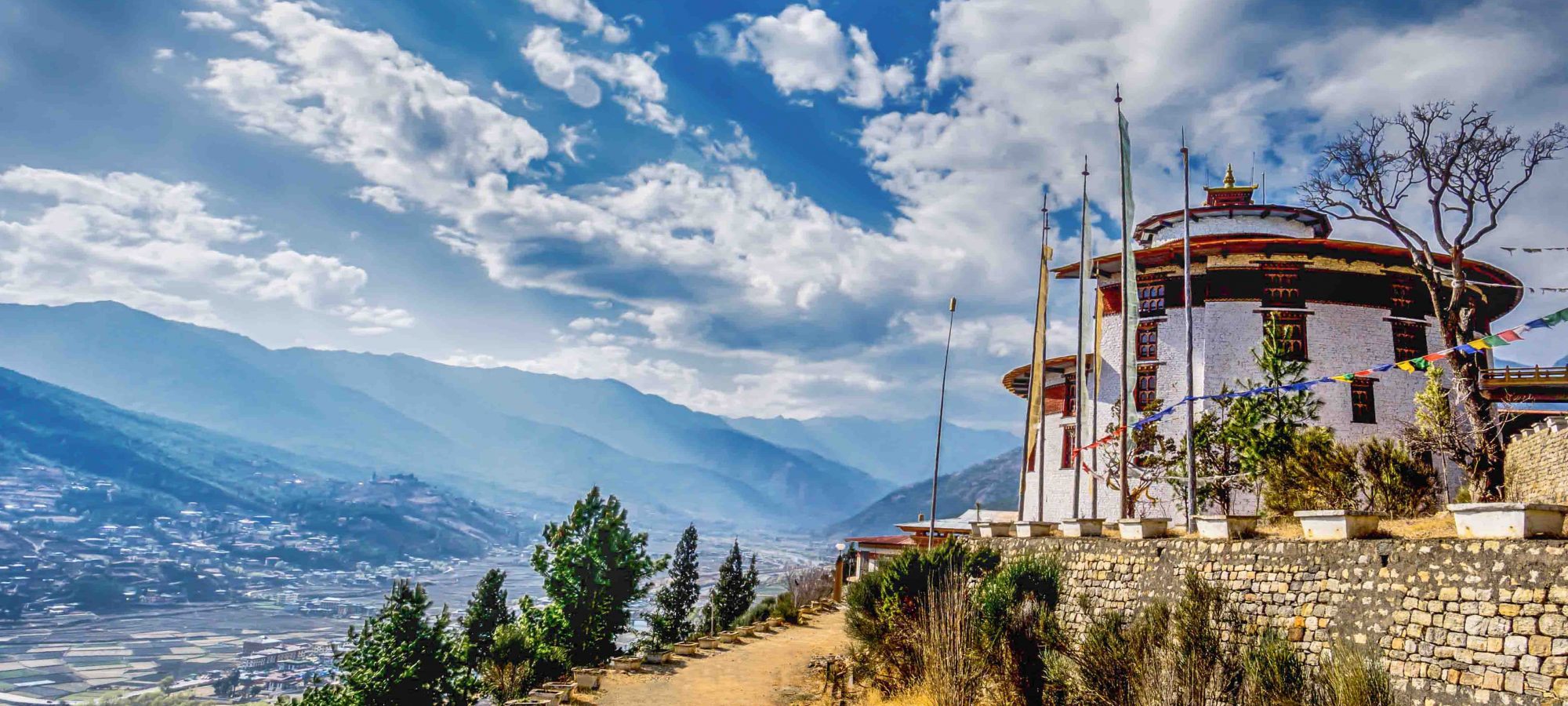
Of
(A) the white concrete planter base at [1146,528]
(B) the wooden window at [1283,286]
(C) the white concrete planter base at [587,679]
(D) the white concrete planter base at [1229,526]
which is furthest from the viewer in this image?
(B) the wooden window at [1283,286]

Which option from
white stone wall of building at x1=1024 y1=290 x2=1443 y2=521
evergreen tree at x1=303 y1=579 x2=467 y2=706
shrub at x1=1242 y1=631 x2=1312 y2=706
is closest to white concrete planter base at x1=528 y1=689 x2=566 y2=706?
evergreen tree at x1=303 y1=579 x2=467 y2=706

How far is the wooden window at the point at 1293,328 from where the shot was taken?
2688cm

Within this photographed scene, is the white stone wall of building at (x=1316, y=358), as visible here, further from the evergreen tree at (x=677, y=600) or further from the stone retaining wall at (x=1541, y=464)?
the evergreen tree at (x=677, y=600)

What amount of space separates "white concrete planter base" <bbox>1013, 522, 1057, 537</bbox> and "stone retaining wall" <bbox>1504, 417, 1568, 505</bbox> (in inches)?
352

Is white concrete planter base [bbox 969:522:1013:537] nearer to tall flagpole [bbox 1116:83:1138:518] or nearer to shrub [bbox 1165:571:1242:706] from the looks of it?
tall flagpole [bbox 1116:83:1138:518]

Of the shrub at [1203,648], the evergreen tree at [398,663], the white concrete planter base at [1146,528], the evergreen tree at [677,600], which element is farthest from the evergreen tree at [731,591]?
the shrub at [1203,648]

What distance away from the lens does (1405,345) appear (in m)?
27.6

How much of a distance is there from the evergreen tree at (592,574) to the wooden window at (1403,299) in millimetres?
28600

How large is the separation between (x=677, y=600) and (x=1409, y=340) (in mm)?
31645

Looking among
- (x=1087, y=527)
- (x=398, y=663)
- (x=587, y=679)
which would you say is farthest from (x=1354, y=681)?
(x=398, y=663)

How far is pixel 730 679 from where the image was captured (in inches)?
733

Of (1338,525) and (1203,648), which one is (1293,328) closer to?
(1338,525)

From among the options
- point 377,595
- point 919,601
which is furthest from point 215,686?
point 919,601

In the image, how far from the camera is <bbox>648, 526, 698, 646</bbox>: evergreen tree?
1542 inches
